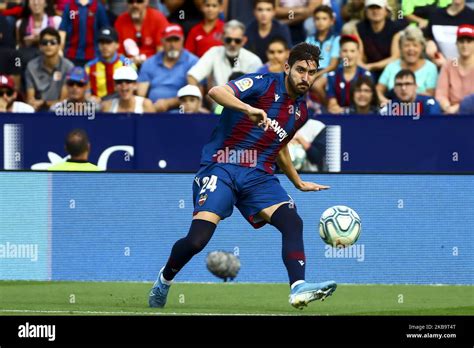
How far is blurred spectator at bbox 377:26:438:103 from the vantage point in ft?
55.0

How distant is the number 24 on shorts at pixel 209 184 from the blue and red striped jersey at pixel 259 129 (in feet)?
0.52

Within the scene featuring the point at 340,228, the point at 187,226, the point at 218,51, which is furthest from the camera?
the point at 218,51

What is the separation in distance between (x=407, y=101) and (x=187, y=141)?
9.10ft

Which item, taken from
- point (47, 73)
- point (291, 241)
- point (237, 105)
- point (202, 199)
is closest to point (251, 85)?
point (237, 105)

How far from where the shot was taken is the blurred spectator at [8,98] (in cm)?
1690

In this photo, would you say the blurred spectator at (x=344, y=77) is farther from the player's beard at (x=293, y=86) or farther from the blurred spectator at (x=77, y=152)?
the player's beard at (x=293, y=86)

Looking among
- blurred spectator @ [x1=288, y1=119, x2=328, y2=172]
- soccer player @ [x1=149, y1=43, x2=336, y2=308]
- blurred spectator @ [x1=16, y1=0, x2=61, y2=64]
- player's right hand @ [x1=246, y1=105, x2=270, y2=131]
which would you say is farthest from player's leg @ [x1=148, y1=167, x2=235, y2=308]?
blurred spectator @ [x1=16, y1=0, x2=61, y2=64]

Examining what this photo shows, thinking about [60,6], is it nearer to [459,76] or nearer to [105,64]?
[105,64]

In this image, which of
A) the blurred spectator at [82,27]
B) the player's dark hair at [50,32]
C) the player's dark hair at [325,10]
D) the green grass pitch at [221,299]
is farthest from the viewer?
the blurred spectator at [82,27]

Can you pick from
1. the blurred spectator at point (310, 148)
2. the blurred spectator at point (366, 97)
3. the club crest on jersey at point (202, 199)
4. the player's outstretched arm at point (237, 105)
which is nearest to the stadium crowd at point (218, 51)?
the blurred spectator at point (366, 97)

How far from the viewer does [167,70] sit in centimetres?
1739

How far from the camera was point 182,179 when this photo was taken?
47.0 ft

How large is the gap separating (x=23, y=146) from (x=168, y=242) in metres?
2.48

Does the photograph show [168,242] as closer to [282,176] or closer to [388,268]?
[282,176]
